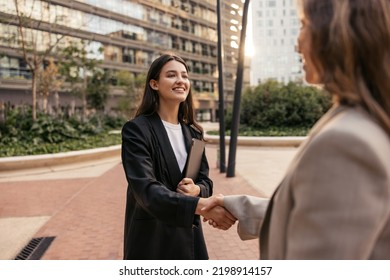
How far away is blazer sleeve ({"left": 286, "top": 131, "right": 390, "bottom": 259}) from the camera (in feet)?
2.36

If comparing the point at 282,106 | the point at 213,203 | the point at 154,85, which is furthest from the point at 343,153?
the point at 282,106

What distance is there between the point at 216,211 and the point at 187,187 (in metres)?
0.29

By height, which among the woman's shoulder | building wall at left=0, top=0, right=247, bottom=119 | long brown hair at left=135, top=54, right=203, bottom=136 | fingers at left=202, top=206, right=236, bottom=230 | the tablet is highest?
building wall at left=0, top=0, right=247, bottom=119

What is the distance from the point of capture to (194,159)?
6.25 feet

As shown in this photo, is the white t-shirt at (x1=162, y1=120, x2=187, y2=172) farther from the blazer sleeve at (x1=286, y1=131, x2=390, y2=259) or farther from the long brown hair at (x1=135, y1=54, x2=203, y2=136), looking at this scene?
the blazer sleeve at (x1=286, y1=131, x2=390, y2=259)

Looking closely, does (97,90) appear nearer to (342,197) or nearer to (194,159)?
(194,159)

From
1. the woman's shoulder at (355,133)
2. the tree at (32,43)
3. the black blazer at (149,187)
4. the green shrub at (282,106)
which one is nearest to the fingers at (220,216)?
the black blazer at (149,187)

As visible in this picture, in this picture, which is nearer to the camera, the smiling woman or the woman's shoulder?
the woman's shoulder

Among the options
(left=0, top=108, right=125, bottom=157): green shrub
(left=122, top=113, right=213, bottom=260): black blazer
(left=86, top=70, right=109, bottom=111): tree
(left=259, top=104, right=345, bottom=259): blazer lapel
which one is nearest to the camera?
(left=259, top=104, right=345, bottom=259): blazer lapel

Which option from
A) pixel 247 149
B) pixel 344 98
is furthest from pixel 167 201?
pixel 247 149

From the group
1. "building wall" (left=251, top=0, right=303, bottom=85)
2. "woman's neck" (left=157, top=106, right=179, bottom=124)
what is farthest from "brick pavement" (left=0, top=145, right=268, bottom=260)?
"building wall" (left=251, top=0, right=303, bottom=85)

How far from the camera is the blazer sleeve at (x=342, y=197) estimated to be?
2.36 ft

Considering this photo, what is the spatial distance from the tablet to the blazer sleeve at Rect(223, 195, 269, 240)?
0.47m

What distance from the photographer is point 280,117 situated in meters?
14.7
